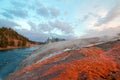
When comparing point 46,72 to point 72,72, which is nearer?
point 72,72

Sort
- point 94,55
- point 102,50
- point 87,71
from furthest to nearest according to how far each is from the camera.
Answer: point 102,50, point 94,55, point 87,71

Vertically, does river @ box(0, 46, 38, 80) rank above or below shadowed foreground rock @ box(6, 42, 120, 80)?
below

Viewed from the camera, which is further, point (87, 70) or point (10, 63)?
point (10, 63)

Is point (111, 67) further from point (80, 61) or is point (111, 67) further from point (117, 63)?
point (80, 61)

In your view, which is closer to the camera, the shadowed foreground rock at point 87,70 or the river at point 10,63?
the shadowed foreground rock at point 87,70

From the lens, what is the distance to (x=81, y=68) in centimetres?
339

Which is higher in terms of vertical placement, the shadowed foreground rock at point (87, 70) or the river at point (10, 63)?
the shadowed foreground rock at point (87, 70)

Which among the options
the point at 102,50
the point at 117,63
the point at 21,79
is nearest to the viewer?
the point at 117,63

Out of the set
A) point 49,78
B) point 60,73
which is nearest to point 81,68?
point 60,73

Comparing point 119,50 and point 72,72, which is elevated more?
point 119,50

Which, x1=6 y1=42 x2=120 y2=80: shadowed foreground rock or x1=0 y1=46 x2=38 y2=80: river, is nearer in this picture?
x1=6 y1=42 x2=120 y2=80: shadowed foreground rock

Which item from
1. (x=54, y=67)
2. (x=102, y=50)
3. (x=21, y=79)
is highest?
(x=102, y=50)

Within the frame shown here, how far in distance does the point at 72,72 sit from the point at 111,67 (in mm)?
798

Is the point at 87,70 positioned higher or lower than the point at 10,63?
higher
